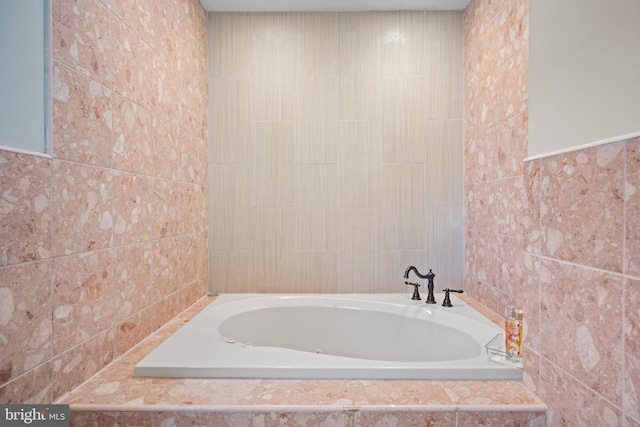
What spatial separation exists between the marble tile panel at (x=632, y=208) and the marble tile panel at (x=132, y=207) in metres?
1.52

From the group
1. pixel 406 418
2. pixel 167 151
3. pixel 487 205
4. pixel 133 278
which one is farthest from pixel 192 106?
pixel 406 418

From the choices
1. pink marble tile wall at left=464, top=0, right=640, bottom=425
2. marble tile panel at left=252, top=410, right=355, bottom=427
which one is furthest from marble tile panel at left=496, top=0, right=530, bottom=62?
marble tile panel at left=252, top=410, right=355, bottom=427

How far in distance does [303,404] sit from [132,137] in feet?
3.90

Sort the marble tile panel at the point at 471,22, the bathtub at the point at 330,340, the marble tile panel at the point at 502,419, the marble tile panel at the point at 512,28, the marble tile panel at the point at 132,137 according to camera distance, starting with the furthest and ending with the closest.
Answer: the marble tile panel at the point at 471,22
the marble tile panel at the point at 512,28
the marble tile panel at the point at 132,137
the bathtub at the point at 330,340
the marble tile panel at the point at 502,419

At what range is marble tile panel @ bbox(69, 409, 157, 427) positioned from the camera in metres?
1.01

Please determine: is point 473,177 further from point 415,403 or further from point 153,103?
point 153,103

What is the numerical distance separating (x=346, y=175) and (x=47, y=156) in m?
1.56

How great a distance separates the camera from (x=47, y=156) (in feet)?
3.22

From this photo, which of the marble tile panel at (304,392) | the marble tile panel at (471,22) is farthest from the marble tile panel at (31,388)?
the marble tile panel at (471,22)

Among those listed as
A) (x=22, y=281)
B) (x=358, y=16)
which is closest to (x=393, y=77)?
(x=358, y=16)

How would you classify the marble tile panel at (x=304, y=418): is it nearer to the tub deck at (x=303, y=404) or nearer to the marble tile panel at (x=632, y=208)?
the tub deck at (x=303, y=404)

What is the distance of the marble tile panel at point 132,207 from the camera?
4.37ft

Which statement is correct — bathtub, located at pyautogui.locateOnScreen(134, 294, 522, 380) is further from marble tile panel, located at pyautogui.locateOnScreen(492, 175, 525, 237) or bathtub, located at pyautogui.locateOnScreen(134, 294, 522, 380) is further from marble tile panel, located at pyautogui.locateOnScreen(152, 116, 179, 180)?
marble tile panel, located at pyautogui.locateOnScreen(152, 116, 179, 180)

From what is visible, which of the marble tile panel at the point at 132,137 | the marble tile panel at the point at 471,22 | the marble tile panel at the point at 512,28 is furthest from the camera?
the marble tile panel at the point at 471,22
